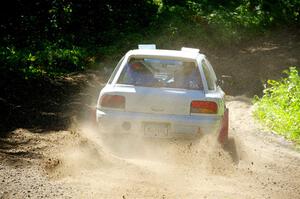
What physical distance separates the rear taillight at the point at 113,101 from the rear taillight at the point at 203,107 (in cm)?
107

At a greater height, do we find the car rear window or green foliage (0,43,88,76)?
the car rear window

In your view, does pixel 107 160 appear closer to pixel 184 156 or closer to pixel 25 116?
pixel 184 156

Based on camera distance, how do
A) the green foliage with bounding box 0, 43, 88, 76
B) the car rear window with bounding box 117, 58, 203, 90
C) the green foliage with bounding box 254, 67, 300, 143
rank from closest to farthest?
the car rear window with bounding box 117, 58, 203, 90 < the green foliage with bounding box 254, 67, 300, 143 < the green foliage with bounding box 0, 43, 88, 76

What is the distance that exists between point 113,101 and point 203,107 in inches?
53.4

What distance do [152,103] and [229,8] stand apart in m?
16.6

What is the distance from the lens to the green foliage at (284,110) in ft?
32.0

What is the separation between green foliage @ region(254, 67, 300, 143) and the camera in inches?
384

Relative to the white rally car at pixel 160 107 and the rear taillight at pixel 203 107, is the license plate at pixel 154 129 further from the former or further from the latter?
the rear taillight at pixel 203 107

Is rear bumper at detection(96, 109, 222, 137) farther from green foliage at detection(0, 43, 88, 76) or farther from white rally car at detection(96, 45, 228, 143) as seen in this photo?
green foliage at detection(0, 43, 88, 76)

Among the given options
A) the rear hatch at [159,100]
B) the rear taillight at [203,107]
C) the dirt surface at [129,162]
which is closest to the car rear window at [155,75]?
the rear hatch at [159,100]

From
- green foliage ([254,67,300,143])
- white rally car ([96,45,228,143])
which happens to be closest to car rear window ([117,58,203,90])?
white rally car ([96,45,228,143])

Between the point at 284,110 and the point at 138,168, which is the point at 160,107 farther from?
the point at 284,110

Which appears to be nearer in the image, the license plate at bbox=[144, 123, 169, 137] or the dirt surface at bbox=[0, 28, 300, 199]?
the dirt surface at bbox=[0, 28, 300, 199]

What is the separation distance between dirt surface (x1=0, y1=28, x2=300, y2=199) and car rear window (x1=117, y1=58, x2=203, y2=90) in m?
0.88
